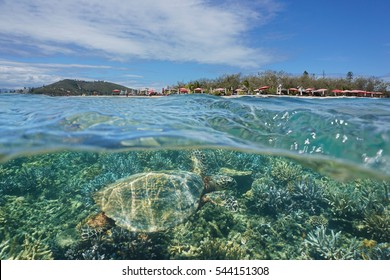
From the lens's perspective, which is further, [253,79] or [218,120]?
[253,79]

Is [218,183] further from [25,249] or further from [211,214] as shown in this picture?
[25,249]

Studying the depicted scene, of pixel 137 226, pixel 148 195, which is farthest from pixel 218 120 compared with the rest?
pixel 137 226

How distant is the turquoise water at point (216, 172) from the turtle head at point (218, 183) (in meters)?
0.27

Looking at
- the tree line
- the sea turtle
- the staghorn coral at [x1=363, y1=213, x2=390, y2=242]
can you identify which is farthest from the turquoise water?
the tree line

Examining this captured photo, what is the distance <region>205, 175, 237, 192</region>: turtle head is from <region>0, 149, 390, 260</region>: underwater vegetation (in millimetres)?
196

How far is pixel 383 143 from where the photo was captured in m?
8.15

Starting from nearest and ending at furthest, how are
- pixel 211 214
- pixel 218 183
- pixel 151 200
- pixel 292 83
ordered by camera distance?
pixel 151 200 → pixel 211 214 → pixel 218 183 → pixel 292 83

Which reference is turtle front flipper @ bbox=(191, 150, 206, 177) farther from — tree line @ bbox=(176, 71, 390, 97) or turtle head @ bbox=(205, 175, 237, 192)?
tree line @ bbox=(176, 71, 390, 97)

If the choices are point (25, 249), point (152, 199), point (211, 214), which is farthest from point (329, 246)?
point (25, 249)

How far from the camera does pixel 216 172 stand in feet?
35.1

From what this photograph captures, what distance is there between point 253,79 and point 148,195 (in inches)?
1833

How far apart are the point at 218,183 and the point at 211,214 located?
148 centimetres

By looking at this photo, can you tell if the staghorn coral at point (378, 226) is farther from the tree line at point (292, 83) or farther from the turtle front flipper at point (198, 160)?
the tree line at point (292, 83)
